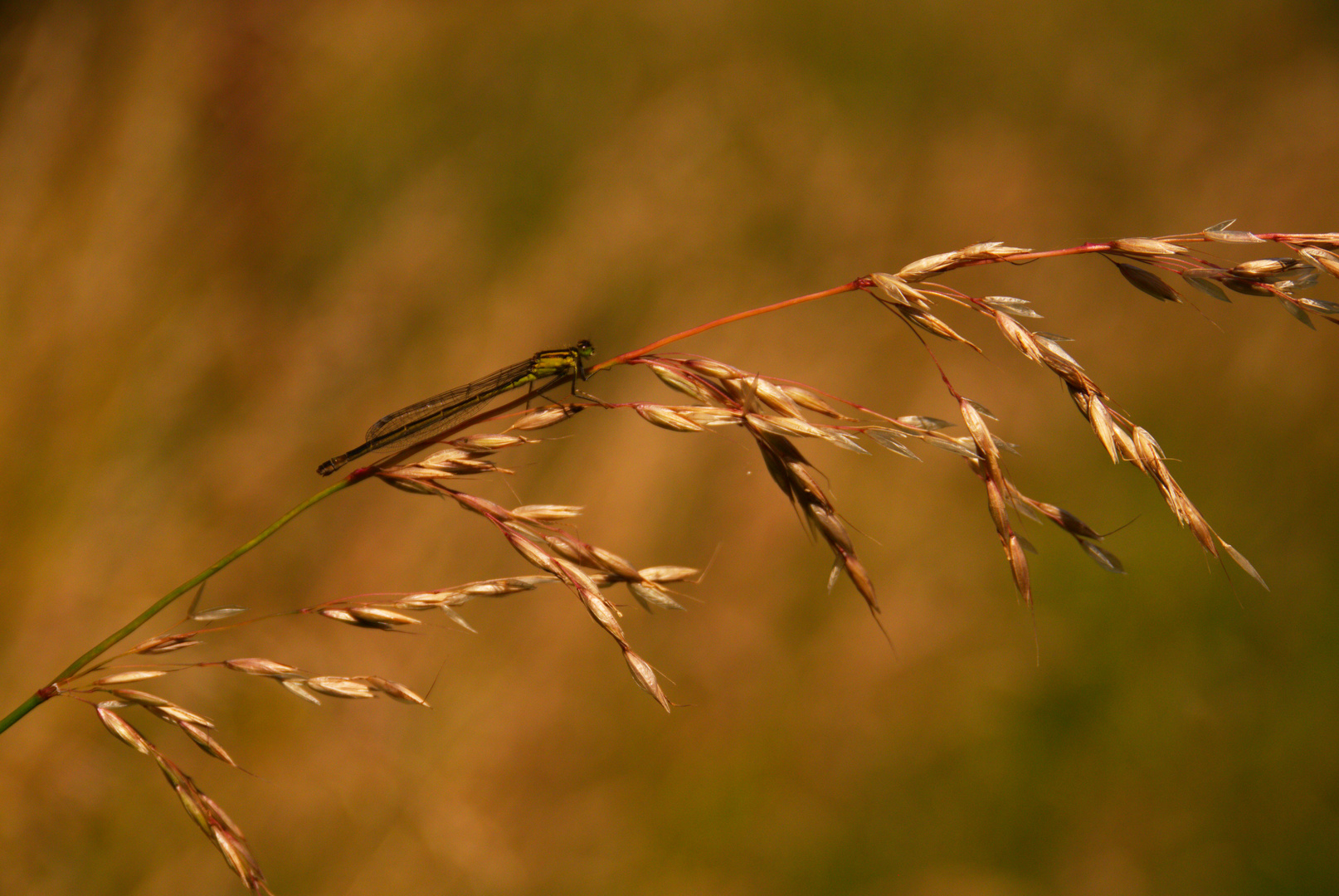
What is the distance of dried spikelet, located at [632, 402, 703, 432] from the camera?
1.33 meters

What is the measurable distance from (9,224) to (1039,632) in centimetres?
460

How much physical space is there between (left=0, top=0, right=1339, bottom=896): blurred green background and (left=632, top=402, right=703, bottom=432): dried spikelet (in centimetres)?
91

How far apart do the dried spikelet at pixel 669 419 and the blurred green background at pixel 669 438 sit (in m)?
0.91

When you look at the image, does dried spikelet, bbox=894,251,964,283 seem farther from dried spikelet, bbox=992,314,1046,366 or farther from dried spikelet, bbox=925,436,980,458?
dried spikelet, bbox=925,436,980,458

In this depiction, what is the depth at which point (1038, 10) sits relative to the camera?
11.4 ft

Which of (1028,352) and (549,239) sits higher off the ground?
(549,239)

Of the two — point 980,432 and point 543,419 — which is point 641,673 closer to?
point 543,419

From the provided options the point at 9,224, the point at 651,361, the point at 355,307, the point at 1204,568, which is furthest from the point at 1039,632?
the point at 9,224

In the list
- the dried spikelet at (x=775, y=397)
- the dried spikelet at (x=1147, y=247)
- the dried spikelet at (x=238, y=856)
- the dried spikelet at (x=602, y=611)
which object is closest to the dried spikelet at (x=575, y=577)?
the dried spikelet at (x=602, y=611)

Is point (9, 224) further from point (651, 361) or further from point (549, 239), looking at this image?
point (651, 361)

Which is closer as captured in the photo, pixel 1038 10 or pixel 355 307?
pixel 355 307

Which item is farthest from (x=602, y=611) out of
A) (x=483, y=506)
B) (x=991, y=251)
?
(x=991, y=251)

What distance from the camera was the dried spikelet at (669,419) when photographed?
133cm

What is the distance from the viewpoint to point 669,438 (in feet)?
10.8
